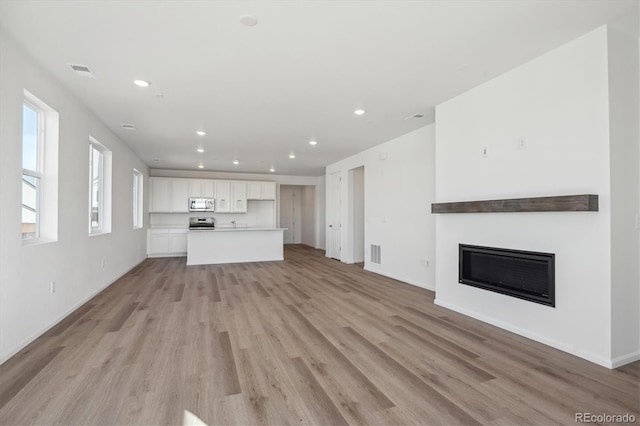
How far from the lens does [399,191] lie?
234 inches

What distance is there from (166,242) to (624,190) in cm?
969

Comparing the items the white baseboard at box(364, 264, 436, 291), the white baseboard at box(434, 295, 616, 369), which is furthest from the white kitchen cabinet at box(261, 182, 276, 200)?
the white baseboard at box(434, 295, 616, 369)

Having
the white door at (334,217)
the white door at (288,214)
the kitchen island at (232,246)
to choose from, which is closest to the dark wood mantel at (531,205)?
the white door at (334,217)

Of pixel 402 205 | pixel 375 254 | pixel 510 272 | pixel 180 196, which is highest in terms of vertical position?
pixel 180 196

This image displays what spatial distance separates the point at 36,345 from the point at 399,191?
534cm

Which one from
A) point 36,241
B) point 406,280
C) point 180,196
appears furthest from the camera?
point 180,196

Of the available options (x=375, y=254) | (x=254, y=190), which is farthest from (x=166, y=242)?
(x=375, y=254)

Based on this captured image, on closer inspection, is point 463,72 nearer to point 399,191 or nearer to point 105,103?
point 399,191

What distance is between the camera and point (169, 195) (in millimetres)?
9406

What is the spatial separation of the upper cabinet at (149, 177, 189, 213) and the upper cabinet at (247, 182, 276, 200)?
74.0 inches

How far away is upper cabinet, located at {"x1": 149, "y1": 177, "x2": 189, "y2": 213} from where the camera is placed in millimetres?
9305

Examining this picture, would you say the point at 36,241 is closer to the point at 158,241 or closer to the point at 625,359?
the point at 625,359

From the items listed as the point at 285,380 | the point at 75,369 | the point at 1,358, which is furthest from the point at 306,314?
the point at 1,358

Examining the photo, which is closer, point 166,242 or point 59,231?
point 59,231
